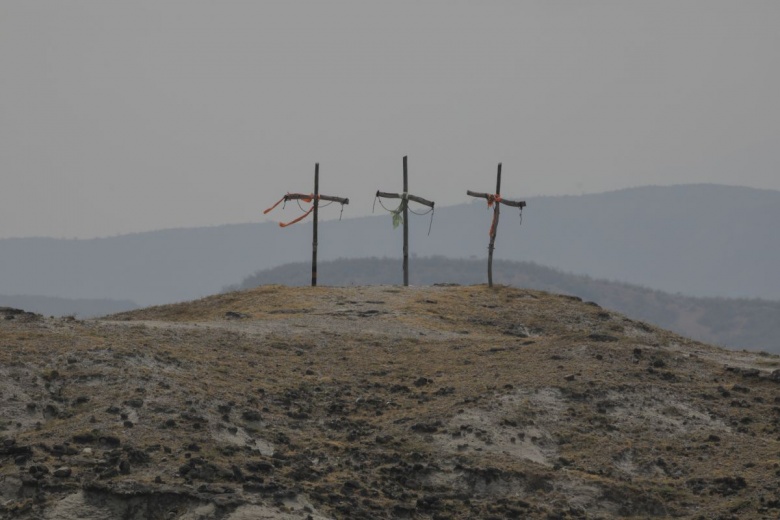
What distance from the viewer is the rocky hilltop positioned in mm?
18000

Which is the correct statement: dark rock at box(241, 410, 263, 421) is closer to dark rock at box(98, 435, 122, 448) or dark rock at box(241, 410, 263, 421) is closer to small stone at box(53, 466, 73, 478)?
dark rock at box(98, 435, 122, 448)

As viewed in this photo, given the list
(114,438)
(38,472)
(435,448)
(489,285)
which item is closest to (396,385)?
(435,448)

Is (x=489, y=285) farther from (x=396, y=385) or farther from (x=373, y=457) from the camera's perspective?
(x=373, y=457)

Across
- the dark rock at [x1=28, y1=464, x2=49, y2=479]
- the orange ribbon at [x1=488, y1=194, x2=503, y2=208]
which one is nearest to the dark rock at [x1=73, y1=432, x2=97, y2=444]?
the dark rock at [x1=28, y1=464, x2=49, y2=479]

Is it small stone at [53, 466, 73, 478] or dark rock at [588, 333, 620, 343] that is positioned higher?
dark rock at [588, 333, 620, 343]

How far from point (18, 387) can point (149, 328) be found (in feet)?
21.7

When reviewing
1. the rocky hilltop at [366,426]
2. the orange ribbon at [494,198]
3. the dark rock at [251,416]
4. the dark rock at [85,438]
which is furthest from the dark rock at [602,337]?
the dark rock at [85,438]

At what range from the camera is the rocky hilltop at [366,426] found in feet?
59.1

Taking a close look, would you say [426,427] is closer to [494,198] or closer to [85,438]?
[85,438]

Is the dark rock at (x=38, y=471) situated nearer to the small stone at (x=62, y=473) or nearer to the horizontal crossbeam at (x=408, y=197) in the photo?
the small stone at (x=62, y=473)

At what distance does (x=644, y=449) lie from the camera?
72.1ft

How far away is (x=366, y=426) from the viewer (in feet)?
73.3

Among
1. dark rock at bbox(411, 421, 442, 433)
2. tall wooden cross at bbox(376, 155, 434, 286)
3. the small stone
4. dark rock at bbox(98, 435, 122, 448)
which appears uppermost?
tall wooden cross at bbox(376, 155, 434, 286)

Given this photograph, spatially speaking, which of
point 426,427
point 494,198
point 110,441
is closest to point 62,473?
point 110,441
